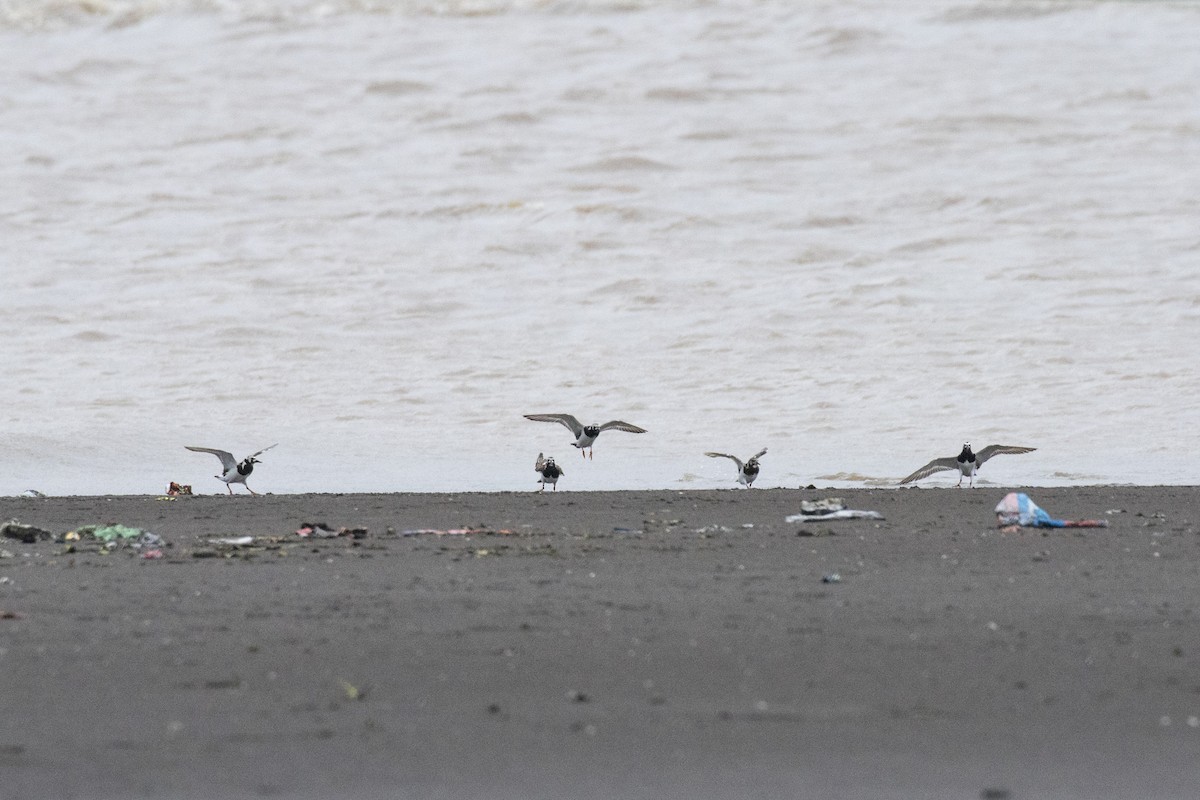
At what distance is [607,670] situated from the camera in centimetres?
568

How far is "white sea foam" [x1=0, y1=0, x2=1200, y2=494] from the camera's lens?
15586 mm

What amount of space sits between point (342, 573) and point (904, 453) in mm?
7708

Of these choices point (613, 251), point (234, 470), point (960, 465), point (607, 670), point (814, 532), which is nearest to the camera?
point (607, 670)

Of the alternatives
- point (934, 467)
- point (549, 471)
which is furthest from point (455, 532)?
point (934, 467)

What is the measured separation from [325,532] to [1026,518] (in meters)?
3.95

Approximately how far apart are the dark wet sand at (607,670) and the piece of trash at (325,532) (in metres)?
0.40

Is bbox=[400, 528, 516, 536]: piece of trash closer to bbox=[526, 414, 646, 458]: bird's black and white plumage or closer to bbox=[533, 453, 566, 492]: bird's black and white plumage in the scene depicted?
bbox=[533, 453, 566, 492]: bird's black and white plumage

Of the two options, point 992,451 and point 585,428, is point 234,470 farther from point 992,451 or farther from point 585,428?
point 992,451

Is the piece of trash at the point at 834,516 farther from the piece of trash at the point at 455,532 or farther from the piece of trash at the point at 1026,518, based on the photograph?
the piece of trash at the point at 455,532

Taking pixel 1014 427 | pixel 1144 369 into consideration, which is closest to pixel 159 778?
pixel 1014 427

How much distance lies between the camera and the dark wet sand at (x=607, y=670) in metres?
4.71

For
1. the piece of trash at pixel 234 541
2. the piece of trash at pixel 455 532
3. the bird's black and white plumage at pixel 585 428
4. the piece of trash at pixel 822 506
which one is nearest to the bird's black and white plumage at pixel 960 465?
the piece of trash at pixel 822 506

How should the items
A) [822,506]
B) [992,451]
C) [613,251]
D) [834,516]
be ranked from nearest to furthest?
[834,516], [822,506], [992,451], [613,251]

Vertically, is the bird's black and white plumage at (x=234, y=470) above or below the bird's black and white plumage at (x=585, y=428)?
below
